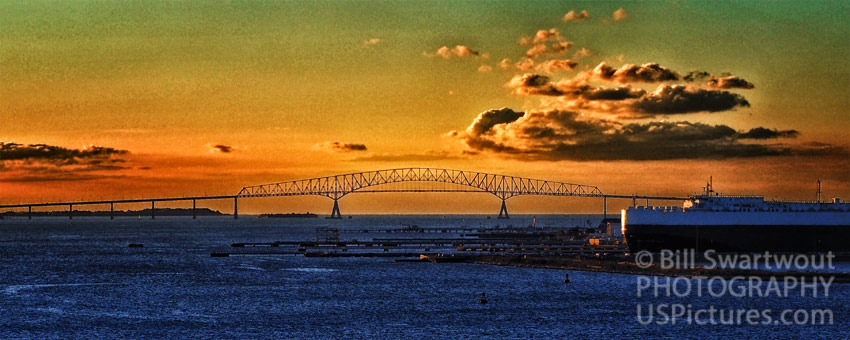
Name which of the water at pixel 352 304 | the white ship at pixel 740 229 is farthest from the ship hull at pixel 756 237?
the water at pixel 352 304

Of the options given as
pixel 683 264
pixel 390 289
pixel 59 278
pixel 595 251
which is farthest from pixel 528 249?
pixel 59 278

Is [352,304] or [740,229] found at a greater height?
[740,229]

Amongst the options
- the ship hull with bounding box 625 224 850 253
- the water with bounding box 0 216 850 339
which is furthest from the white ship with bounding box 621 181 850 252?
the water with bounding box 0 216 850 339

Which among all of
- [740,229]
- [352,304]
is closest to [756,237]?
[740,229]

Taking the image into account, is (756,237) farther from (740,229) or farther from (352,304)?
(352,304)

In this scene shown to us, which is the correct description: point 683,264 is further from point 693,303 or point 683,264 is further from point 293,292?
point 293,292

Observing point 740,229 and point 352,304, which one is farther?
point 740,229
